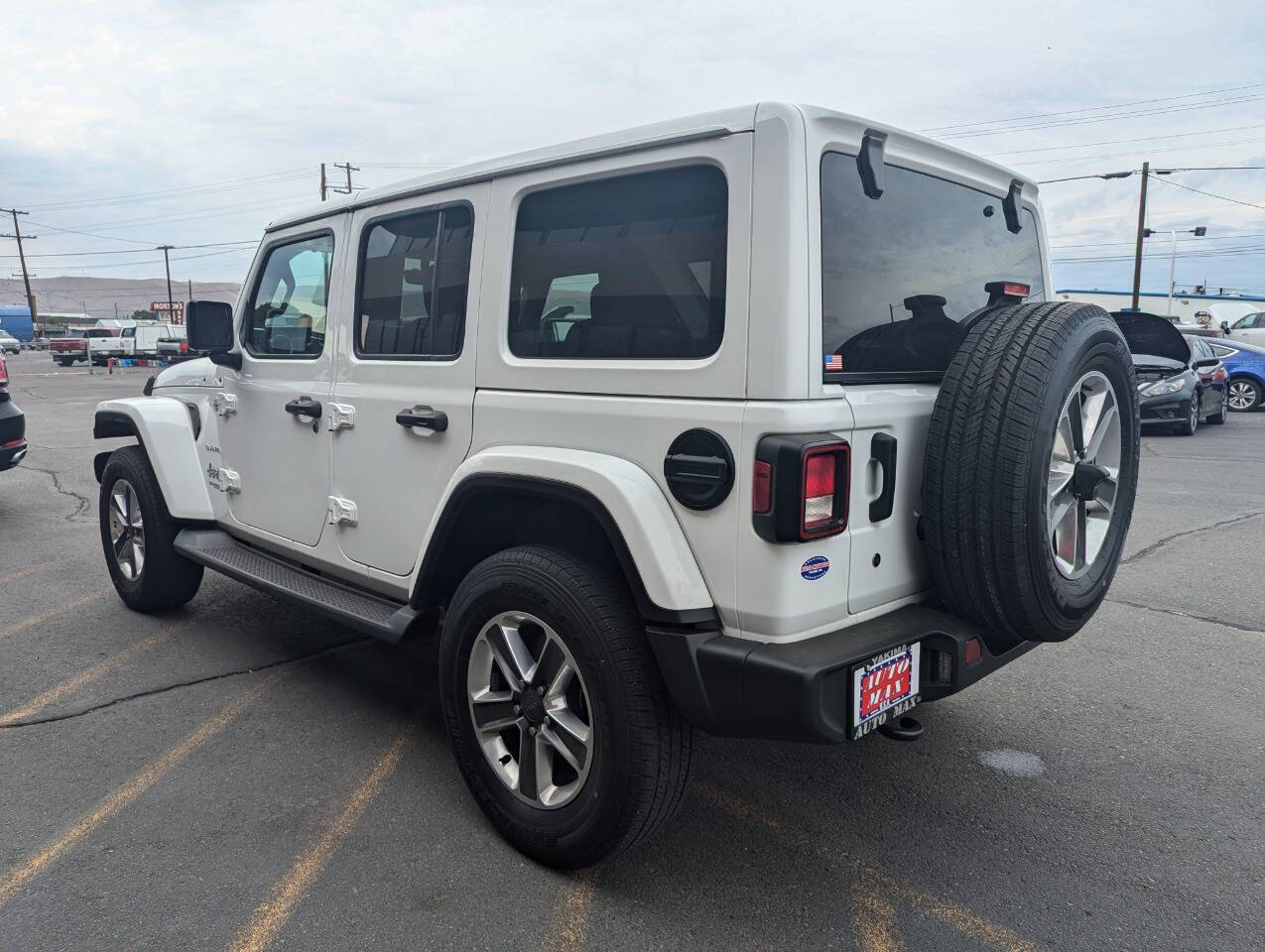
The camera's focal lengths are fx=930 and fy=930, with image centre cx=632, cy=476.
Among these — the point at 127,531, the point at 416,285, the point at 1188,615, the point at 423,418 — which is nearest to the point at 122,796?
the point at 423,418

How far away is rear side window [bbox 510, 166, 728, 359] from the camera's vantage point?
2404 millimetres

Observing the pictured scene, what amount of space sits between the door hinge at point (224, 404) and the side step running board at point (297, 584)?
24.1 inches

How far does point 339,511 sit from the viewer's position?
353 centimetres

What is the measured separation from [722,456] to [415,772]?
5.76ft

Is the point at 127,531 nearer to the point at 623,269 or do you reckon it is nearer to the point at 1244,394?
the point at 623,269

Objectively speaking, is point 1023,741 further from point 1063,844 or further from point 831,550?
point 831,550

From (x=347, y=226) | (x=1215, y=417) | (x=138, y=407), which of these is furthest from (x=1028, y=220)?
(x=1215, y=417)

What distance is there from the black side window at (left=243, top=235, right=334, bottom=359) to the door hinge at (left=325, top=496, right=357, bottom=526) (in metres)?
0.61

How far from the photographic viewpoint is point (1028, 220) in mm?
3414

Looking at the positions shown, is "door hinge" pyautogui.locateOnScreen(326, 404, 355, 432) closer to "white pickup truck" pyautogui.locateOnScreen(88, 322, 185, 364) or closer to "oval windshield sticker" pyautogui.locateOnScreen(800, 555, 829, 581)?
"oval windshield sticker" pyautogui.locateOnScreen(800, 555, 829, 581)

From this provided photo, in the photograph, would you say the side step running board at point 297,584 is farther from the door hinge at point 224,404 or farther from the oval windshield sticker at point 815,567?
the oval windshield sticker at point 815,567

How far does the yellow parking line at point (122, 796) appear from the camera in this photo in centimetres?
265

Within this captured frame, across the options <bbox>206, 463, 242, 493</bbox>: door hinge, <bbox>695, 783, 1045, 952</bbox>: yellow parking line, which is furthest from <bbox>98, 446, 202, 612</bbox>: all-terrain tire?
<bbox>695, 783, 1045, 952</bbox>: yellow parking line

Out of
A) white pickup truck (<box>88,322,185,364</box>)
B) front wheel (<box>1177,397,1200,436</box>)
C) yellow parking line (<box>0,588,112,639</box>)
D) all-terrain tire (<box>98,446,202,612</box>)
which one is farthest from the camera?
white pickup truck (<box>88,322,185,364</box>)
